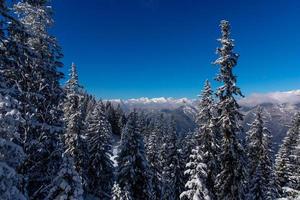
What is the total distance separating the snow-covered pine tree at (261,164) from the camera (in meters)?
37.2

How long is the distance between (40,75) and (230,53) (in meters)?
16.1

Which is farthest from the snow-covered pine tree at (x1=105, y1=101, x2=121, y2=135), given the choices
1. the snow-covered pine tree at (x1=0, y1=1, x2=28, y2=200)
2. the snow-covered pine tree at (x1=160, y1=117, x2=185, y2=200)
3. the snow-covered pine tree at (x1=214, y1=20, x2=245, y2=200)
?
the snow-covered pine tree at (x1=0, y1=1, x2=28, y2=200)

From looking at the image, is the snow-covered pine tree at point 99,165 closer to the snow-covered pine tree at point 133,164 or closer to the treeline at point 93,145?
the treeline at point 93,145

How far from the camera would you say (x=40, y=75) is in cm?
1611

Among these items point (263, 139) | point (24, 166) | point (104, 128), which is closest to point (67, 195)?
point (24, 166)

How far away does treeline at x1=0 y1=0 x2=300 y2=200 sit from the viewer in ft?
34.6

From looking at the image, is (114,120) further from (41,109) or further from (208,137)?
Answer: (41,109)

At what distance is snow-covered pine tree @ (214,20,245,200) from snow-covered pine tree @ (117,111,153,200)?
1199cm

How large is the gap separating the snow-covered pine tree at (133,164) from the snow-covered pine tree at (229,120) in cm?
1199

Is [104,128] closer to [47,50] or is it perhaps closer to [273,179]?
[273,179]

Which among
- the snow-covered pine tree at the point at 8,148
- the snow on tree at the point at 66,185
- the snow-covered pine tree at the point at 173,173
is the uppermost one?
the snow-covered pine tree at the point at 8,148

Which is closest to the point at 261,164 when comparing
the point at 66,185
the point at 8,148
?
the point at 66,185

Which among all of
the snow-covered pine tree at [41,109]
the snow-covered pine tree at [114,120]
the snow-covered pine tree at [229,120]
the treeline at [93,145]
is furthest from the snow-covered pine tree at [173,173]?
the snow-covered pine tree at [114,120]

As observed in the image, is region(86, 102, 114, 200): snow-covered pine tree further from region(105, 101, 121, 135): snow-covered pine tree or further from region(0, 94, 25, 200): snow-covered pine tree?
region(105, 101, 121, 135): snow-covered pine tree
